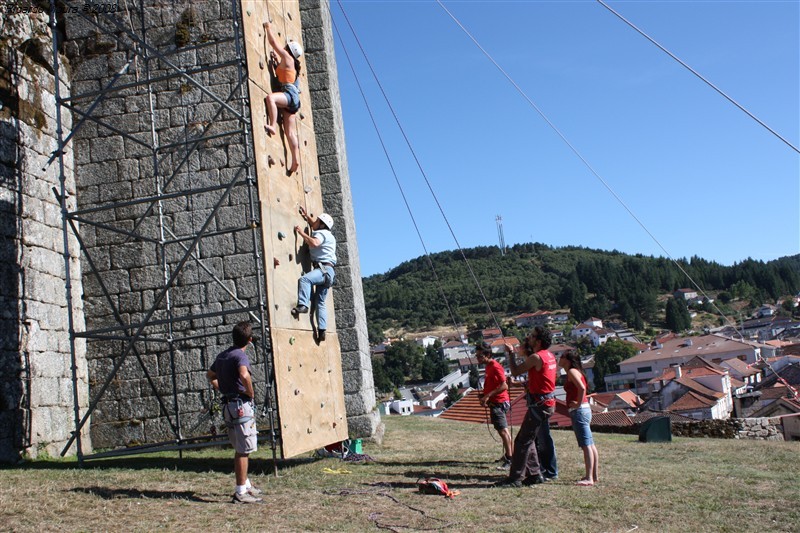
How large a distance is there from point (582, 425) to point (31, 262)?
230 inches

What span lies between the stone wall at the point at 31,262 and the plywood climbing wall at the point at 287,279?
282 centimetres

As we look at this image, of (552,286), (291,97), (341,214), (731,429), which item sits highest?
(552,286)

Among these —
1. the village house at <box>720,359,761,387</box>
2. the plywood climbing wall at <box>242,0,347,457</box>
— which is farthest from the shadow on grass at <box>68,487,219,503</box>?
the village house at <box>720,359,761,387</box>

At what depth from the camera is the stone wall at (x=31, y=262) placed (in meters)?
7.74

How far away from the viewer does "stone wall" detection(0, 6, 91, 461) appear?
7.74m

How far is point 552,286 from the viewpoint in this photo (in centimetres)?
11350

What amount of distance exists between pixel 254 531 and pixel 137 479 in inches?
77.8

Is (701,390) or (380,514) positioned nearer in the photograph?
(380,514)

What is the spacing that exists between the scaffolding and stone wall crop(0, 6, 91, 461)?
0.65ft

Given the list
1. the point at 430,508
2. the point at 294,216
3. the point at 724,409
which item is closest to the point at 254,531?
the point at 430,508

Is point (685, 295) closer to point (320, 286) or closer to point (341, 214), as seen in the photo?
point (341, 214)

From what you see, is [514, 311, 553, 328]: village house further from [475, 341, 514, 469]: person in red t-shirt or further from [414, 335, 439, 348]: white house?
[475, 341, 514, 469]: person in red t-shirt

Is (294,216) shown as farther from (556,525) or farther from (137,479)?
(556,525)

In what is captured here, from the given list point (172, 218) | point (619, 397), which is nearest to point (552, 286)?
point (619, 397)
